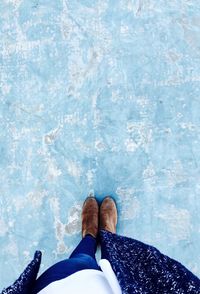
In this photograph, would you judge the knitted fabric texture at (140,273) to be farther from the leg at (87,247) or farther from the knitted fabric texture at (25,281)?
the leg at (87,247)

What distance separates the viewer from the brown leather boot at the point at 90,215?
1.43m

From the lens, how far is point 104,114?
1.42 metres

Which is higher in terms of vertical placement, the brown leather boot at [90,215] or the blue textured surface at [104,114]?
the blue textured surface at [104,114]

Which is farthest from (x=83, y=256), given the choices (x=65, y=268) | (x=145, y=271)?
(x=145, y=271)

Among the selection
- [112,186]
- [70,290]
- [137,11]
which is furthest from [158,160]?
[70,290]

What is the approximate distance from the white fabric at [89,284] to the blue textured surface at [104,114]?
→ 517 millimetres

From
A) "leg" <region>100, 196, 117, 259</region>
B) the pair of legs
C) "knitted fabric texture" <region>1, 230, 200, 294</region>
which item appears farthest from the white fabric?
"leg" <region>100, 196, 117, 259</region>

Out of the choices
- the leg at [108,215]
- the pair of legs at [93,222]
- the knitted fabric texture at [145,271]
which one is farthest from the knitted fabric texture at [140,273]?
the leg at [108,215]

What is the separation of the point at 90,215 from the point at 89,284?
1.74 ft

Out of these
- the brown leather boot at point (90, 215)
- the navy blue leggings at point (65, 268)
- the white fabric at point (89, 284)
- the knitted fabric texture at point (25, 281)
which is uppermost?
the knitted fabric texture at point (25, 281)

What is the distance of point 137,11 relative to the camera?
1.40 metres

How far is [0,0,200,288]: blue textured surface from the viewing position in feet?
4.60

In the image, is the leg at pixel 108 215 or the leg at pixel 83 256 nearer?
the leg at pixel 83 256

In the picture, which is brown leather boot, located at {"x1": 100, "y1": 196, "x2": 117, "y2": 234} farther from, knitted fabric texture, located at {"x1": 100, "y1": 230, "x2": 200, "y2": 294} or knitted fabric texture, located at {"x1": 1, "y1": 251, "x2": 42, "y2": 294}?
knitted fabric texture, located at {"x1": 1, "y1": 251, "x2": 42, "y2": 294}
